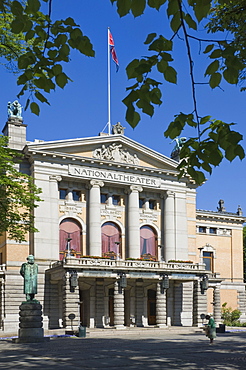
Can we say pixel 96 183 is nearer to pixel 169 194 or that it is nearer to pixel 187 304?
pixel 169 194

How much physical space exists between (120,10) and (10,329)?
47.0 metres

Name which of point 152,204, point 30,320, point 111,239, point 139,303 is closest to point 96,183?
point 111,239

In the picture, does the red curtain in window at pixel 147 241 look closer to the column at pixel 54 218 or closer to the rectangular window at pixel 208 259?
the rectangular window at pixel 208 259

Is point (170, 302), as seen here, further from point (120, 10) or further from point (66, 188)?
point (120, 10)

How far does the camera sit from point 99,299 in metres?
53.1

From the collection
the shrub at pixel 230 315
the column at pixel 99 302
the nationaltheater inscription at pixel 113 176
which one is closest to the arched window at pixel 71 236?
the column at pixel 99 302

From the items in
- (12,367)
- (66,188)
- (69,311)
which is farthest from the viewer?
(66,188)

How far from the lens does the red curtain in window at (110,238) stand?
57.1 meters

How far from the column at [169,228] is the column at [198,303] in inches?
175

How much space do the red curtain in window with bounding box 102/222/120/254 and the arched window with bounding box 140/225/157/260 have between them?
8.97 ft

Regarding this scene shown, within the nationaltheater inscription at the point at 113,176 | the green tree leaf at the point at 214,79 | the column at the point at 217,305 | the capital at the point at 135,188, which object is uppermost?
the nationaltheater inscription at the point at 113,176

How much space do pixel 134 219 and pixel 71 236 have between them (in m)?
6.90

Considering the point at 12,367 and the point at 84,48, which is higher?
the point at 84,48

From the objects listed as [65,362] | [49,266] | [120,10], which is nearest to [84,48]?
[120,10]
